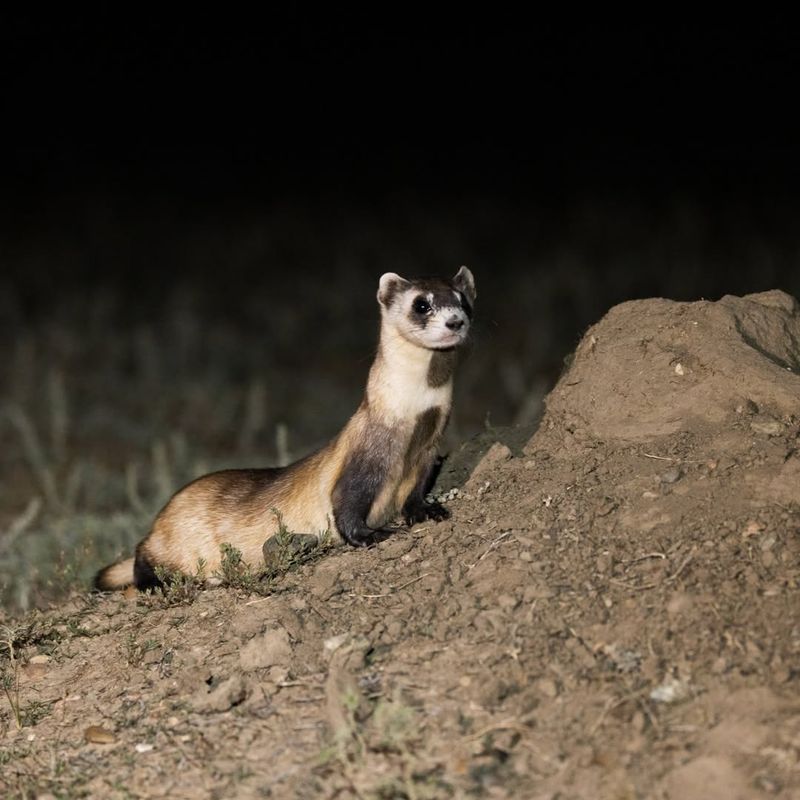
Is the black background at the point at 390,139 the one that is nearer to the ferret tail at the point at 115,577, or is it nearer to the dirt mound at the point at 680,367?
the dirt mound at the point at 680,367

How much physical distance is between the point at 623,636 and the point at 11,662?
2.16m

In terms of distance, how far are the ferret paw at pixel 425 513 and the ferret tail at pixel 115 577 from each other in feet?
4.51

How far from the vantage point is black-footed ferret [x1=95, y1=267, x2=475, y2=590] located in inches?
188

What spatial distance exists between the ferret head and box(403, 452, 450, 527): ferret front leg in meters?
0.47

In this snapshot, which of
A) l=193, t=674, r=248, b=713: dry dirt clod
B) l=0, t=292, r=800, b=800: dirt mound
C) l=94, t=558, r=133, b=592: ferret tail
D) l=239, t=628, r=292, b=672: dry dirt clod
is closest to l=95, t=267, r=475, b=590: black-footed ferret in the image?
l=0, t=292, r=800, b=800: dirt mound

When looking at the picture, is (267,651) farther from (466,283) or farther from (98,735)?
(466,283)

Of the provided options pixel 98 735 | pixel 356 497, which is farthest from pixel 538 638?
pixel 98 735

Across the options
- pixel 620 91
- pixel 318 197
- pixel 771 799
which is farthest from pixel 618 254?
pixel 771 799

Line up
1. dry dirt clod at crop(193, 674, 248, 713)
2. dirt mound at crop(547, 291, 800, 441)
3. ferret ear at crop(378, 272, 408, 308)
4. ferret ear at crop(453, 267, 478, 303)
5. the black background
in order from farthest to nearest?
1. the black background
2. ferret ear at crop(453, 267, 478, 303)
3. ferret ear at crop(378, 272, 408, 308)
4. dirt mound at crop(547, 291, 800, 441)
5. dry dirt clod at crop(193, 674, 248, 713)

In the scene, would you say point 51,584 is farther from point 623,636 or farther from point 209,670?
point 623,636

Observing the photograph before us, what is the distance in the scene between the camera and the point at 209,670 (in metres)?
4.08

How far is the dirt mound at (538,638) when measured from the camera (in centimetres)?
337

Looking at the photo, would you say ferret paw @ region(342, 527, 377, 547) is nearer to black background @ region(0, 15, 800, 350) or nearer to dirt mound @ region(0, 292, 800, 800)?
dirt mound @ region(0, 292, 800, 800)

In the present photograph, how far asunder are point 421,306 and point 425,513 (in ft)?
2.41
